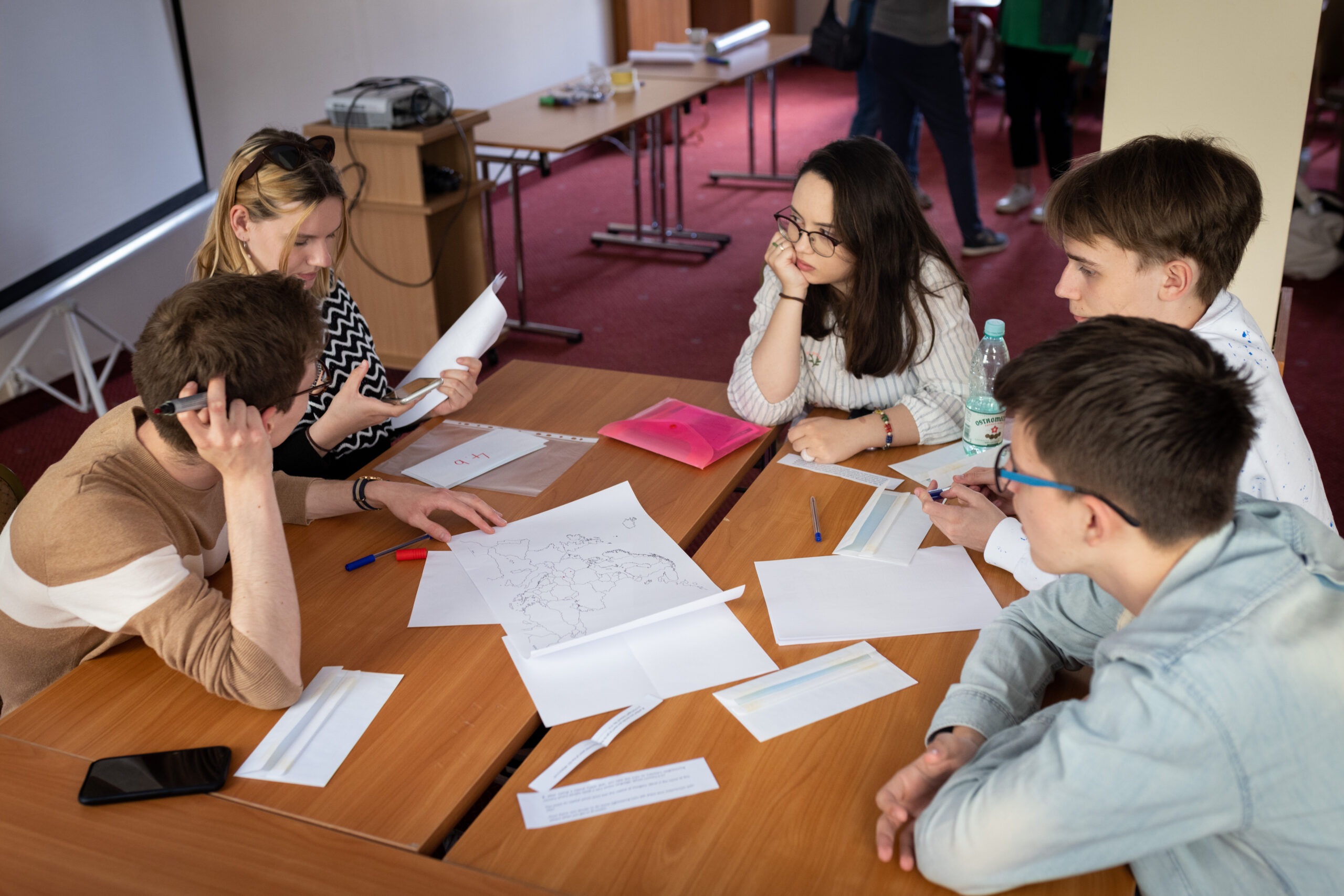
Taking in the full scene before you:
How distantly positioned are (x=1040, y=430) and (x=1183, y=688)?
0.25 metres

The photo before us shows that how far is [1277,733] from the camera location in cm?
89

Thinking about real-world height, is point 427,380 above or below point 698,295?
above

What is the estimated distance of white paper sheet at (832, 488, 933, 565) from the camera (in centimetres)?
153

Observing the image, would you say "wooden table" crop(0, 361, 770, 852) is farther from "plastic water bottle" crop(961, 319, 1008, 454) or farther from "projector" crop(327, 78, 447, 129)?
"projector" crop(327, 78, 447, 129)

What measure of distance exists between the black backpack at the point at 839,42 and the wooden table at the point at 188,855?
4.68 meters

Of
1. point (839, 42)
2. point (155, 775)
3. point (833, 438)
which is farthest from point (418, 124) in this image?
point (155, 775)

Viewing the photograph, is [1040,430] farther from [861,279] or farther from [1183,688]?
[861,279]

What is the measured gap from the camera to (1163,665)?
0.89 metres

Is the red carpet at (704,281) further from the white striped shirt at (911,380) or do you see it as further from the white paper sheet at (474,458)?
the white paper sheet at (474,458)

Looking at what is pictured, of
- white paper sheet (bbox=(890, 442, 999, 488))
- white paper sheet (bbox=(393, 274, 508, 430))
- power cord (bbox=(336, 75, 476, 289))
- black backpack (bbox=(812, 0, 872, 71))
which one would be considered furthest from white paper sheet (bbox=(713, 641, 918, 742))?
black backpack (bbox=(812, 0, 872, 71))

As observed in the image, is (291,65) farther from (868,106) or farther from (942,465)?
(942,465)

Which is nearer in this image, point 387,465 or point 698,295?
point 387,465

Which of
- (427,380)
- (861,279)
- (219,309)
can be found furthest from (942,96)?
(219,309)

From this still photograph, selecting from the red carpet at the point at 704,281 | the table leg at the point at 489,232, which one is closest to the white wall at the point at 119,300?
the red carpet at the point at 704,281
